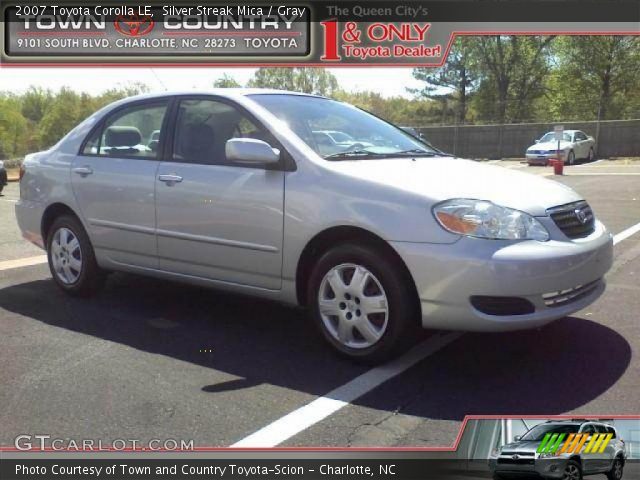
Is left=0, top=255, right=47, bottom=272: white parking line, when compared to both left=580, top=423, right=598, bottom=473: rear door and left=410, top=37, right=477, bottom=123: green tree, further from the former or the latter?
Result: left=410, top=37, right=477, bottom=123: green tree

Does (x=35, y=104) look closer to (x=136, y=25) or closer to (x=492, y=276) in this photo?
(x=136, y=25)

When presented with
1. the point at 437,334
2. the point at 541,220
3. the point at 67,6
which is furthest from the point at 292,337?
the point at 67,6

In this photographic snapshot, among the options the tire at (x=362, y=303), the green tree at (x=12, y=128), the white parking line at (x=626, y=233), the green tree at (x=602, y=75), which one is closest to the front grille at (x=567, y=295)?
the tire at (x=362, y=303)

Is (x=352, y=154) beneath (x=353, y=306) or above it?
above

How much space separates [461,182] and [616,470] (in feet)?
5.65

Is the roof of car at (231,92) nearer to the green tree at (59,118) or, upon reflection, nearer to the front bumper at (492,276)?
the front bumper at (492,276)

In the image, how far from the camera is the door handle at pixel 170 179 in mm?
4418

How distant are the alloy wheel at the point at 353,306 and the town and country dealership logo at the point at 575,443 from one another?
3.74 feet

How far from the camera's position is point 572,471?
2518 millimetres

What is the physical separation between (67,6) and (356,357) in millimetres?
4578

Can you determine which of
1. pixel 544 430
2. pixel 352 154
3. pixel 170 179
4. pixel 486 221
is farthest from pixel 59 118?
pixel 544 430

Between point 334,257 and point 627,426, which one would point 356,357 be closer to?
point 334,257

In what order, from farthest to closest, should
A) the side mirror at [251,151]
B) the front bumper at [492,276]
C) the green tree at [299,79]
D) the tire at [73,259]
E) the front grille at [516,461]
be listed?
1. the green tree at [299,79]
2. the tire at [73,259]
3. the side mirror at [251,151]
4. the front bumper at [492,276]
5. the front grille at [516,461]

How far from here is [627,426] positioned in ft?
9.36
